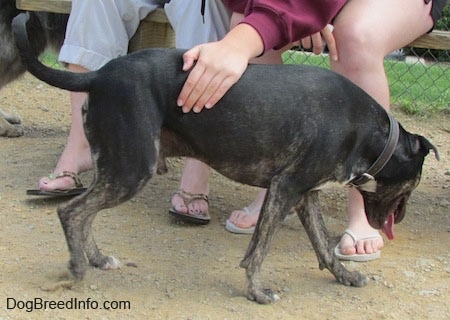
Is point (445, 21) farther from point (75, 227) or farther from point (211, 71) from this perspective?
point (75, 227)

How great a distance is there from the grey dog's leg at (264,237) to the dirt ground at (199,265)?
0.05 meters

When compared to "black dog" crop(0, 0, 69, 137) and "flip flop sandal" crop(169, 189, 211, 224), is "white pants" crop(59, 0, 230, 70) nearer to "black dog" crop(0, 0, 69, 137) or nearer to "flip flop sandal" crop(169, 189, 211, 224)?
"flip flop sandal" crop(169, 189, 211, 224)

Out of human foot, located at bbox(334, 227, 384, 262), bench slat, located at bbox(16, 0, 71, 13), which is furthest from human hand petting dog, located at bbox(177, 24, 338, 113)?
bench slat, located at bbox(16, 0, 71, 13)

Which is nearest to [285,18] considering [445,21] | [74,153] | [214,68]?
[214,68]

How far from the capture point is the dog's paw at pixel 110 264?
3002mm

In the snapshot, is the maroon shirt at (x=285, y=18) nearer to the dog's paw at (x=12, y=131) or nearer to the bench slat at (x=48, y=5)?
the bench slat at (x=48, y=5)

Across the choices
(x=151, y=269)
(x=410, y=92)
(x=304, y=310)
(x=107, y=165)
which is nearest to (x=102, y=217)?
(x=151, y=269)

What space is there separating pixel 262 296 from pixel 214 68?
0.83 metres

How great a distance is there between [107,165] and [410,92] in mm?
4616

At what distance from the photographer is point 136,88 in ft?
8.61

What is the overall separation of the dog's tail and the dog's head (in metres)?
1.13

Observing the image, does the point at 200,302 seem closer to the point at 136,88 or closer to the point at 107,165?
the point at 107,165

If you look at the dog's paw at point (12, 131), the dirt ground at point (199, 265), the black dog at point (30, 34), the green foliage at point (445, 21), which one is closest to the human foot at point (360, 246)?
the dirt ground at point (199, 265)

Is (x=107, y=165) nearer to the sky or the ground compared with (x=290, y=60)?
nearer to the sky
